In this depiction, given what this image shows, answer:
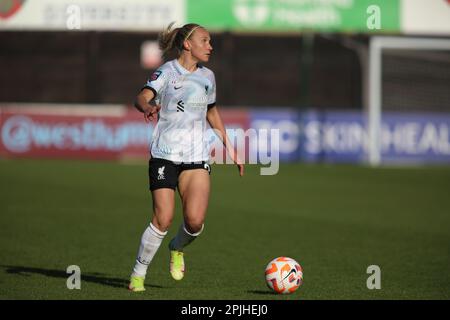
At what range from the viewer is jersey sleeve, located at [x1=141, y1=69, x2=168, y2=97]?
7617 millimetres

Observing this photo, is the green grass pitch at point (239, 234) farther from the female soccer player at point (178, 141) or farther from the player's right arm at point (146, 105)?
the player's right arm at point (146, 105)

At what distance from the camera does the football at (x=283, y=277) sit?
774 cm

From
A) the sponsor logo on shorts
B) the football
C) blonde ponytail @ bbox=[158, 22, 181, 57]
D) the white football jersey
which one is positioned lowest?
the football

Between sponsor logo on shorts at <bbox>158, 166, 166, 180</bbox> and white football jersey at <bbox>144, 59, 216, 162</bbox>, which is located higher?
white football jersey at <bbox>144, 59, 216, 162</bbox>

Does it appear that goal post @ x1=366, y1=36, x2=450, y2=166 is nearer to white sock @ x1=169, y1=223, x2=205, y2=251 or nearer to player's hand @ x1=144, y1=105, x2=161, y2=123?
white sock @ x1=169, y1=223, x2=205, y2=251

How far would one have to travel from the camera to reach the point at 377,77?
26531mm

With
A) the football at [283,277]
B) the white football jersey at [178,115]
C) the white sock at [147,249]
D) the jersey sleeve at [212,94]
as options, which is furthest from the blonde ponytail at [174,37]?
the football at [283,277]

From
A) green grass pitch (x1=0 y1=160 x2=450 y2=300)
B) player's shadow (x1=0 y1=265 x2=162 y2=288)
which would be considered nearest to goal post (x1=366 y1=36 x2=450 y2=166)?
green grass pitch (x1=0 y1=160 x2=450 y2=300)

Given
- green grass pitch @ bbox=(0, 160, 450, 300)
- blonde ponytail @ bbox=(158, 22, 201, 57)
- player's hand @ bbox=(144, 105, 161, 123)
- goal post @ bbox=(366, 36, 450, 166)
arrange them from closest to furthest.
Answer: player's hand @ bbox=(144, 105, 161, 123) < blonde ponytail @ bbox=(158, 22, 201, 57) < green grass pitch @ bbox=(0, 160, 450, 300) < goal post @ bbox=(366, 36, 450, 166)

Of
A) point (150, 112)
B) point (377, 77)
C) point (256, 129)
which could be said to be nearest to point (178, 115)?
point (150, 112)

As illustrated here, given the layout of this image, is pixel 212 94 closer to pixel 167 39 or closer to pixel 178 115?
pixel 178 115

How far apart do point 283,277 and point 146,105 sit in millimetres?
1741

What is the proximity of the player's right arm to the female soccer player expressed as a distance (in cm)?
12

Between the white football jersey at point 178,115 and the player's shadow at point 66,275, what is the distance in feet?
3.74
